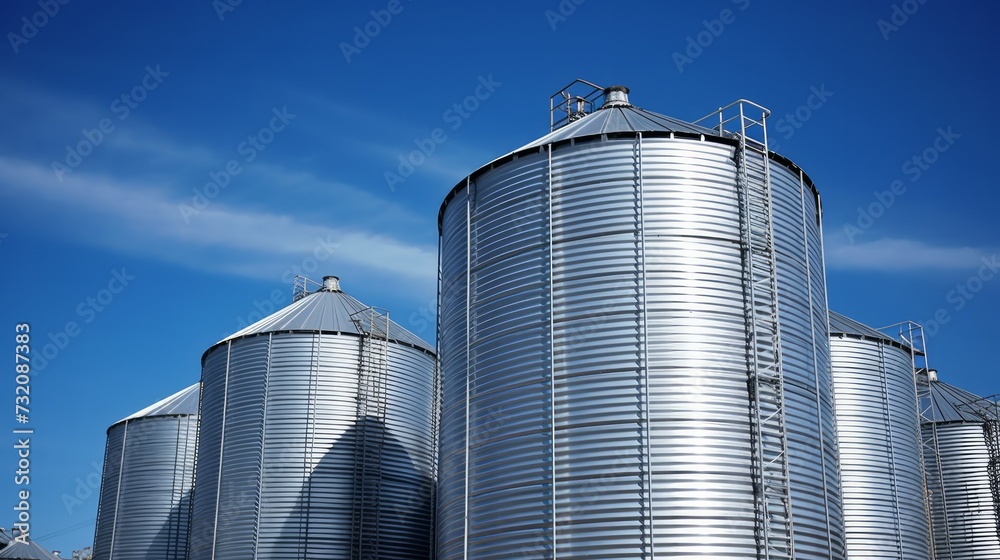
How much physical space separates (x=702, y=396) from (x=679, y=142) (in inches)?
210

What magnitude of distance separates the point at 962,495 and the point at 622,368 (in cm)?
2652

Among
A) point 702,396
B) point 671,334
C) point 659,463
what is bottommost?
point 659,463

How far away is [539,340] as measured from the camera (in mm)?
19609

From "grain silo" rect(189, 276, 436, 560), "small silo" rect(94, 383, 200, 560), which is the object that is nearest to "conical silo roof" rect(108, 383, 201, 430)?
"small silo" rect(94, 383, 200, 560)

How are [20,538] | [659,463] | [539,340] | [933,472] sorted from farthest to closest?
[20,538], [933,472], [539,340], [659,463]

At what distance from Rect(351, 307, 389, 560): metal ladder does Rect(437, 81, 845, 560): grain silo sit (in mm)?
10305

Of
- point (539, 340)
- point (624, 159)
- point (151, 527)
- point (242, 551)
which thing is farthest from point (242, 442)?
point (624, 159)

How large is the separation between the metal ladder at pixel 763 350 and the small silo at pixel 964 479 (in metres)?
24.0

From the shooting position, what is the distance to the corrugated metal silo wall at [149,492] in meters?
41.4

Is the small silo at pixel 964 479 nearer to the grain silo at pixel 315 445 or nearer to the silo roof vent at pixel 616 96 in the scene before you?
the grain silo at pixel 315 445

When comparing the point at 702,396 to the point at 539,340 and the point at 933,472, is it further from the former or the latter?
the point at 933,472

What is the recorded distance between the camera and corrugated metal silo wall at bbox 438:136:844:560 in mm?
17938

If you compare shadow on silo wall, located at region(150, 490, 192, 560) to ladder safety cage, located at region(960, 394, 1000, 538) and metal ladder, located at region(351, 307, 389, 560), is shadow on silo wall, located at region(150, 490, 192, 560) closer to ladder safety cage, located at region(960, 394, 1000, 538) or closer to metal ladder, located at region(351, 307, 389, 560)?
metal ladder, located at region(351, 307, 389, 560)

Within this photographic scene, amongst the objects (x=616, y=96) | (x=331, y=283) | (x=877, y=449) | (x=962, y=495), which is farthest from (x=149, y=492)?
(x=962, y=495)
